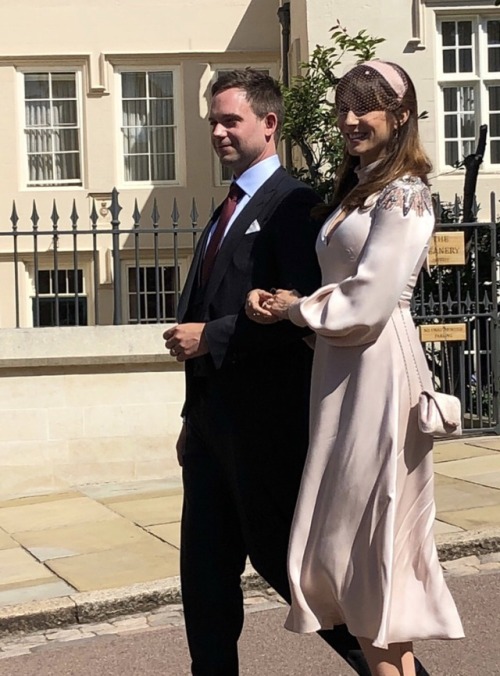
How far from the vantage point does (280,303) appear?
3.17 m

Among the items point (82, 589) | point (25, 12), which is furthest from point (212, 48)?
point (82, 589)

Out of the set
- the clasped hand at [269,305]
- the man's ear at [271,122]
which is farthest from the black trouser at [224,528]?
the man's ear at [271,122]

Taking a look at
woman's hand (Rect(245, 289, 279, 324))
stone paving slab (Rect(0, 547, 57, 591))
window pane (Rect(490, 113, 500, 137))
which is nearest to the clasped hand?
woman's hand (Rect(245, 289, 279, 324))

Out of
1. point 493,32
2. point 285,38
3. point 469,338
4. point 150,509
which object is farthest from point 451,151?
point 150,509

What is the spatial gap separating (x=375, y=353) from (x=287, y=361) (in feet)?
1.72

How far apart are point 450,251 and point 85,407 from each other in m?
3.55

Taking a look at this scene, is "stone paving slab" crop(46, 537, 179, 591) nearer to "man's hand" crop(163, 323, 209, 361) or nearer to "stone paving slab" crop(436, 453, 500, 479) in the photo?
"man's hand" crop(163, 323, 209, 361)

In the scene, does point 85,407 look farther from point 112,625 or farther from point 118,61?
point 118,61

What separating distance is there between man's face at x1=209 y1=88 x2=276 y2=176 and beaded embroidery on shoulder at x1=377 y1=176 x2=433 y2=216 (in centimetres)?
67

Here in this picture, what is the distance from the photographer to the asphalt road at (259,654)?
4.48m

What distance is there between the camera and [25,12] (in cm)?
1647

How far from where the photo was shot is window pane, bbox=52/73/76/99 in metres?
17.0

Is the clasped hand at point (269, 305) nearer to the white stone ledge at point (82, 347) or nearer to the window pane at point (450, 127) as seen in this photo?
the white stone ledge at point (82, 347)

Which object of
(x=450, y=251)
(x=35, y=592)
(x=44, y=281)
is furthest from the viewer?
(x=44, y=281)
